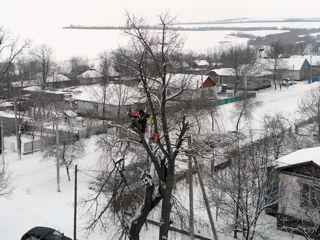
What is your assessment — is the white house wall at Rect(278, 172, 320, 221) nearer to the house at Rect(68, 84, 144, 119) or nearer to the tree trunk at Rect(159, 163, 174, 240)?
the tree trunk at Rect(159, 163, 174, 240)

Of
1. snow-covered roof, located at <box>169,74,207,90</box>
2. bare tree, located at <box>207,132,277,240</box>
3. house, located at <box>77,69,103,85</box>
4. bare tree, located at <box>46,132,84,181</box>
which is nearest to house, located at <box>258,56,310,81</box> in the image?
house, located at <box>77,69,103,85</box>

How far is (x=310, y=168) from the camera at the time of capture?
1262cm

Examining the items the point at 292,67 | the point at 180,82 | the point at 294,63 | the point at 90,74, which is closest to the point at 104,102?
the point at 180,82

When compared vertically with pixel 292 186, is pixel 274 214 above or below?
below

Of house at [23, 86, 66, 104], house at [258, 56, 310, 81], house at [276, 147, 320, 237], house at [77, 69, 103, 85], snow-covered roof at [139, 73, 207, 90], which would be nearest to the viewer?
snow-covered roof at [139, 73, 207, 90]

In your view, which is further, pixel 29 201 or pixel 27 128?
pixel 27 128

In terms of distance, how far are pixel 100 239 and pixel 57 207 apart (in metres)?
3.49

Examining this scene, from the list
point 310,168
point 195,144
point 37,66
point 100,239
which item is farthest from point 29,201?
point 37,66

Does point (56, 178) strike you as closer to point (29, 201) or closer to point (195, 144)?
point (29, 201)

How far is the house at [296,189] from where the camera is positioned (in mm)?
12404

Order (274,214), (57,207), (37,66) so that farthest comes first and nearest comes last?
1. (37,66)
2. (57,207)
3. (274,214)

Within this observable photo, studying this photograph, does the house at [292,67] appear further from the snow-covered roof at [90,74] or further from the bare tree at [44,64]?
the bare tree at [44,64]

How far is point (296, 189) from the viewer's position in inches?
508

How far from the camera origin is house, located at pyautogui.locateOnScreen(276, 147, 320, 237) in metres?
12.4
